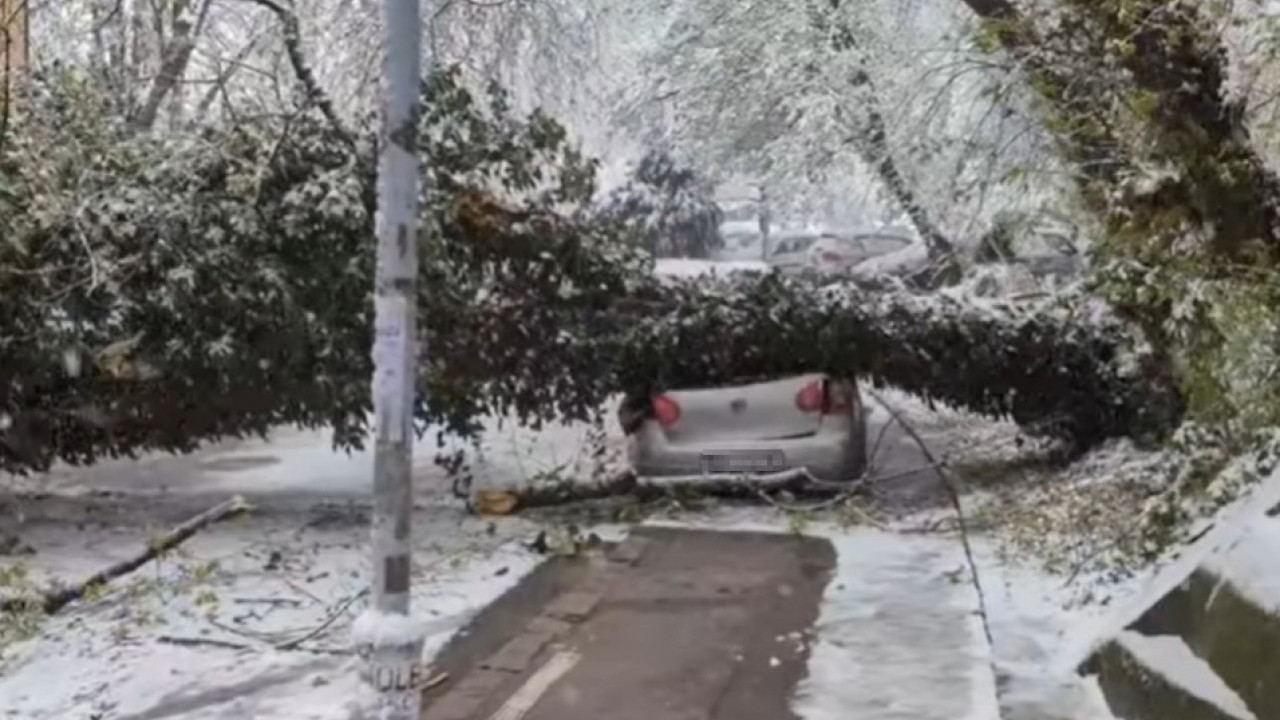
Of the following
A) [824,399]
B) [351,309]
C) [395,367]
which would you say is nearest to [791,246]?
[824,399]

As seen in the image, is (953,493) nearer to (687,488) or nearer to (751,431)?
(751,431)

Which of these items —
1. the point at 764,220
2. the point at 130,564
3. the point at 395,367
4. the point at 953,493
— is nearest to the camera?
the point at 395,367

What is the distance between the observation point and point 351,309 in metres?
10.4

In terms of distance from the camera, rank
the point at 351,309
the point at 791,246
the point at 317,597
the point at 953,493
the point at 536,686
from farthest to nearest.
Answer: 1. the point at 791,246
2. the point at 953,493
3. the point at 351,309
4. the point at 317,597
5. the point at 536,686

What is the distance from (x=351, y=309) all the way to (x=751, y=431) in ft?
10.9

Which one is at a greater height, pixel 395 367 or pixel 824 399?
pixel 395 367

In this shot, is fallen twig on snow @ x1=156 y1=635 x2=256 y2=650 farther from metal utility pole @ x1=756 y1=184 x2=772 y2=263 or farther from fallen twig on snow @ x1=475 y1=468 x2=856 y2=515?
metal utility pole @ x1=756 y1=184 x2=772 y2=263

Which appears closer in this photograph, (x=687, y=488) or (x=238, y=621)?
(x=238, y=621)

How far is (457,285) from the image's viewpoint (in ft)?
35.5

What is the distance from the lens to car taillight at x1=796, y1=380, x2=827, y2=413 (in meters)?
11.3

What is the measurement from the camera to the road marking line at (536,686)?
6.44 meters

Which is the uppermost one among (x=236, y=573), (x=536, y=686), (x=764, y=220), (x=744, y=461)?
(x=764, y=220)

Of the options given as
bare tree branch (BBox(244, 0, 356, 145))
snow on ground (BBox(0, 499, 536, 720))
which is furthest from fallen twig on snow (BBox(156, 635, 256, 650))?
bare tree branch (BBox(244, 0, 356, 145))

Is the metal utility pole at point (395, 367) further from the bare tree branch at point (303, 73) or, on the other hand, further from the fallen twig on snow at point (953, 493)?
the bare tree branch at point (303, 73)
